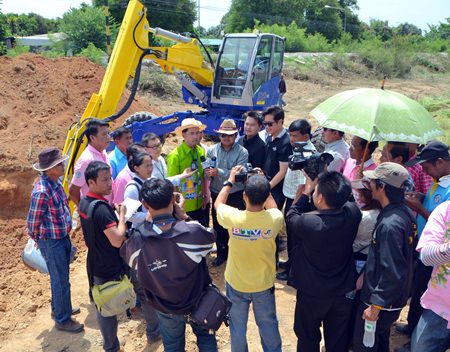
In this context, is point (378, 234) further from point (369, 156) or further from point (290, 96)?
point (290, 96)

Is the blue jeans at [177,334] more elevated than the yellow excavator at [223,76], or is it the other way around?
the yellow excavator at [223,76]

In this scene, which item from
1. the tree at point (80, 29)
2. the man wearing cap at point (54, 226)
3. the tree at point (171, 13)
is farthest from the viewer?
the tree at point (171, 13)

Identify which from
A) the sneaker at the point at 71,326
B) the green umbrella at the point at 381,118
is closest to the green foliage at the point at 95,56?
the sneaker at the point at 71,326

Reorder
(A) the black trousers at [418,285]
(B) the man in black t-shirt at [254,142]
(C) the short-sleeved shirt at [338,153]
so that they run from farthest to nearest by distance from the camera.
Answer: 1. (B) the man in black t-shirt at [254,142]
2. (C) the short-sleeved shirt at [338,153]
3. (A) the black trousers at [418,285]

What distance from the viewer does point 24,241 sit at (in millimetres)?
6348

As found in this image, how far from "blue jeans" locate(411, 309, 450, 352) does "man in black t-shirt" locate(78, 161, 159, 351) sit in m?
2.30

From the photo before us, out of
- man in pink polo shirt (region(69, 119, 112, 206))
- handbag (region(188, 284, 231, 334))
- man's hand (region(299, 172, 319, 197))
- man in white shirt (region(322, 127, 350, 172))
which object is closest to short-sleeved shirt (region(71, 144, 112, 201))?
man in pink polo shirt (region(69, 119, 112, 206))

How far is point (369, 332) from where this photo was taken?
2.87 metres

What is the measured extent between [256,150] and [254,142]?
12 cm

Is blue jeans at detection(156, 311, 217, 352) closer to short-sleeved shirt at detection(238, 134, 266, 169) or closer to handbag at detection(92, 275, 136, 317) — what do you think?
handbag at detection(92, 275, 136, 317)

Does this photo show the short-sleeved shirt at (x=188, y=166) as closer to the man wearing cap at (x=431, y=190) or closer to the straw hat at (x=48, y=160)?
the straw hat at (x=48, y=160)

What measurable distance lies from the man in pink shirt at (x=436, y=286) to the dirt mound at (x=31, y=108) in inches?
254

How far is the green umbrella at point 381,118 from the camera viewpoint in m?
3.19

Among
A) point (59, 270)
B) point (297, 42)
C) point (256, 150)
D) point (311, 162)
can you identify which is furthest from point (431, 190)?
point (297, 42)
